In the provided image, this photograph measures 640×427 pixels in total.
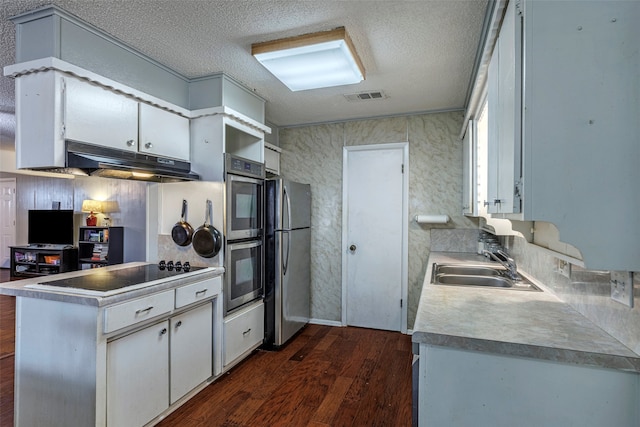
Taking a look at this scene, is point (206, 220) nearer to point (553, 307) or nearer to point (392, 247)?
point (392, 247)

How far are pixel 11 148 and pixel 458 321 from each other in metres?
7.66

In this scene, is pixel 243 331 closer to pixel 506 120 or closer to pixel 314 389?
pixel 314 389

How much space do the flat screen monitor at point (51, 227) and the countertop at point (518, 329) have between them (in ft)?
22.0

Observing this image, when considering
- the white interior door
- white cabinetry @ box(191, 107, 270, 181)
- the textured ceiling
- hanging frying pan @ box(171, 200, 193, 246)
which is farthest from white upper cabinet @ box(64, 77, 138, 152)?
the white interior door

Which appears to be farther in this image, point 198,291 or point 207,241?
point 207,241

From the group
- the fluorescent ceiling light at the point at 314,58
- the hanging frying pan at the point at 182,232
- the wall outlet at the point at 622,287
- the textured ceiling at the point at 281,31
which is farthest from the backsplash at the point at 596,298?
the hanging frying pan at the point at 182,232

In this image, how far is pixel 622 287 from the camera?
1.12 metres

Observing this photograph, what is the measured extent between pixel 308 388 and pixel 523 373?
5.79ft

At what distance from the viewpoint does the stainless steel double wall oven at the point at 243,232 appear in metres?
2.68

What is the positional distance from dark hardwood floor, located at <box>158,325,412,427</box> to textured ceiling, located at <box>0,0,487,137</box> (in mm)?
2405

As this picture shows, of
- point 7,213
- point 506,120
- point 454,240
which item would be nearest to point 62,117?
point 506,120

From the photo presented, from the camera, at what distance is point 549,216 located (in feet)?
3.47

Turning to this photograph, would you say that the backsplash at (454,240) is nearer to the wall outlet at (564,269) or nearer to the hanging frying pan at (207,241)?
the wall outlet at (564,269)

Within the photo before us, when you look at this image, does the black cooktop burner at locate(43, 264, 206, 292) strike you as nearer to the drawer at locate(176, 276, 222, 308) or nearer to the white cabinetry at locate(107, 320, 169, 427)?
the drawer at locate(176, 276, 222, 308)
